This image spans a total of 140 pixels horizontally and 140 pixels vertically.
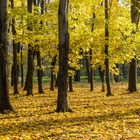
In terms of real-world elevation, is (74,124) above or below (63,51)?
below

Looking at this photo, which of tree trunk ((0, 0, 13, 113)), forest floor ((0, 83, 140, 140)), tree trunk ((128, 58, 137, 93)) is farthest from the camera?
tree trunk ((128, 58, 137, 93))

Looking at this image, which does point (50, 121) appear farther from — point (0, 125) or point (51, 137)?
point (51, 137)

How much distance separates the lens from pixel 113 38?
90.0 ft

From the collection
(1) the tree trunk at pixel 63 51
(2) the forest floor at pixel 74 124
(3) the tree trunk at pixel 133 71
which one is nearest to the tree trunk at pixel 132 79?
(3) the tree trunk at pixel 133 71

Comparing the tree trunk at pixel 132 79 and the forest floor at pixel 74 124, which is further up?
the tree trunk at pixel 132 79

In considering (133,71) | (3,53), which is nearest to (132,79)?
(133,71)

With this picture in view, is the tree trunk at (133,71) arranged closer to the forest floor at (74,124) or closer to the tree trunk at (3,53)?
the forest floor at (74,124)

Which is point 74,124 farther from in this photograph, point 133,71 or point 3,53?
point 133,71

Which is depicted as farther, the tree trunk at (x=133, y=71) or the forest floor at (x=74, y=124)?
the tree trunk at (x=133, y=71)

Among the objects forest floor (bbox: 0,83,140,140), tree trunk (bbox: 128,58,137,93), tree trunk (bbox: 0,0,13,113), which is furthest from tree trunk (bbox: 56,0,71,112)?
tree trunk (bbox: 128,58,137,93)

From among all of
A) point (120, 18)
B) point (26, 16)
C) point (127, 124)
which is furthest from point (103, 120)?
point (120, 18)

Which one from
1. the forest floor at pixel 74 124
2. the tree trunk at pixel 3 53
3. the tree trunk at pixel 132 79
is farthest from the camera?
the tree trunk at pixel 132 79

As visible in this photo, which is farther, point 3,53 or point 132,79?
point 132,79

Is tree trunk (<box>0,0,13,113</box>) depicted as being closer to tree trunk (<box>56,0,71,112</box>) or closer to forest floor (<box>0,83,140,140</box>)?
forest floor (<box>0,83,140,140</box>)
